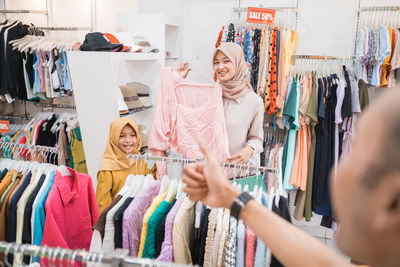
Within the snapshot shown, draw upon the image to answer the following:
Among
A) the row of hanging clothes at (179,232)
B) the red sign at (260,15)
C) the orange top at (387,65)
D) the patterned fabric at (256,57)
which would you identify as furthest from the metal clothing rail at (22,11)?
the orange top at (387,65)

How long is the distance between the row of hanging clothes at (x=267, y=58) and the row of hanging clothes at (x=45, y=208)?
6.00ft

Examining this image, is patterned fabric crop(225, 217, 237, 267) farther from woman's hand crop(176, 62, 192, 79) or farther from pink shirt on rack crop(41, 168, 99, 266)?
woman's hand crop(176, 62, 192, 79)

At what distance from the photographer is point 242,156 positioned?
2018 mm

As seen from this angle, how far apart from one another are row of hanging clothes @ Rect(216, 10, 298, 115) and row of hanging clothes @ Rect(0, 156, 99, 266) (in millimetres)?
1829

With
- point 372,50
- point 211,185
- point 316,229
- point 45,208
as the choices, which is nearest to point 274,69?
point 372,50

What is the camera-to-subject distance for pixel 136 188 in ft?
5.47

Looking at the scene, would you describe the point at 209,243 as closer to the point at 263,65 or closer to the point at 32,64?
the point at 263,65

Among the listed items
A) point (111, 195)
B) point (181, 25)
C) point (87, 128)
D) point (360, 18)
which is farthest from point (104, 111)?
point (360, 18)

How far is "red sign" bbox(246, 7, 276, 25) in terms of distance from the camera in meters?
3.17

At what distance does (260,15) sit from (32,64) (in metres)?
2.42

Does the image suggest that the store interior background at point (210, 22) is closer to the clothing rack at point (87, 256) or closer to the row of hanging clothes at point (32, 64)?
the row of hanging clothes at point (32, 64)

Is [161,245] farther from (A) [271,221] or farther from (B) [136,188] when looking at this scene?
(A) [271,221]

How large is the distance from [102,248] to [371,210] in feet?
3.99

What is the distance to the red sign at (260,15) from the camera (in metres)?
3.17
